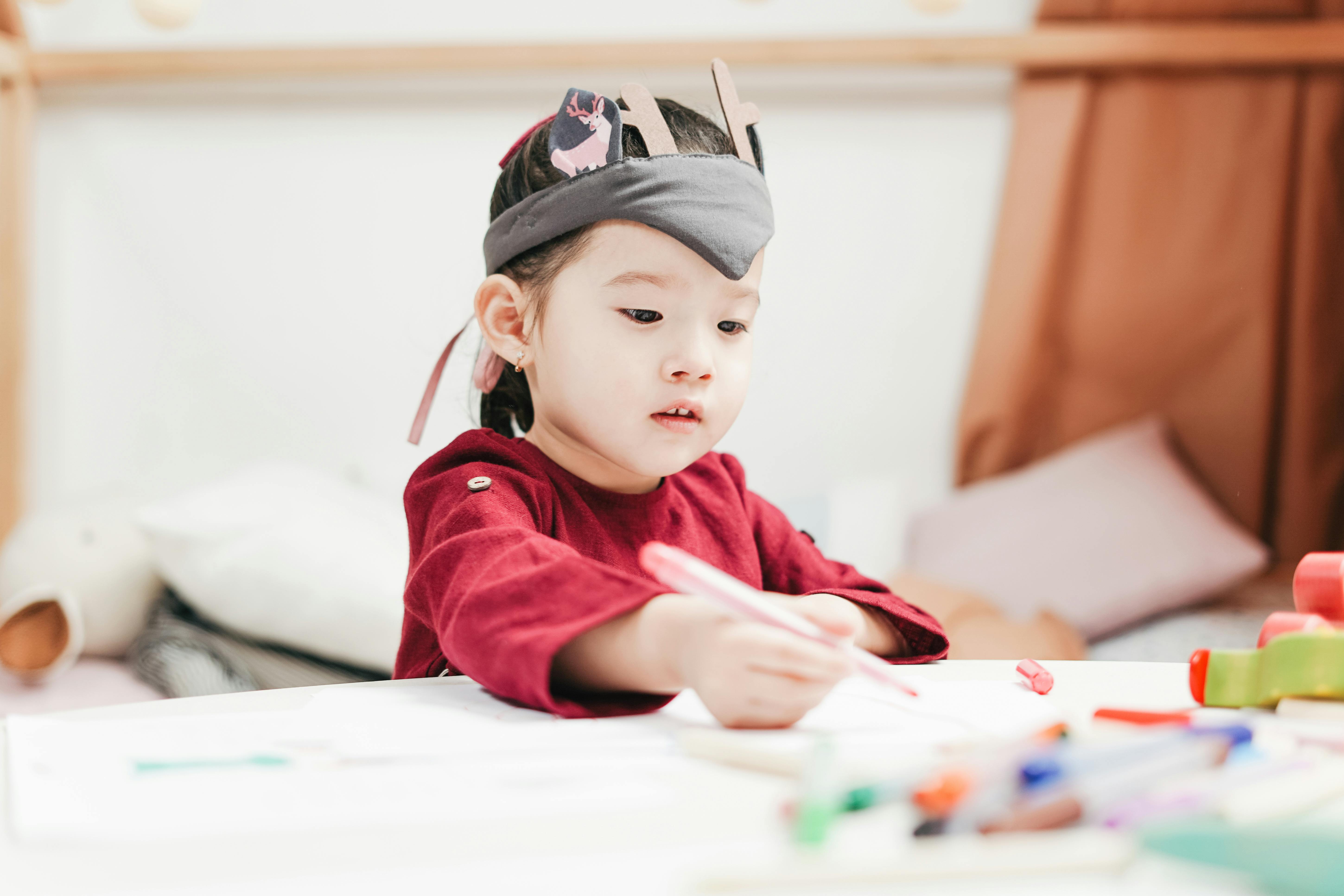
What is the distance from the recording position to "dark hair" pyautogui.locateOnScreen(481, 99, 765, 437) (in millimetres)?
605

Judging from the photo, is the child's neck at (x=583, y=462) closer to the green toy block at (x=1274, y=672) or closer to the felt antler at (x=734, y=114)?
the felt antler at (x=734, y=114)

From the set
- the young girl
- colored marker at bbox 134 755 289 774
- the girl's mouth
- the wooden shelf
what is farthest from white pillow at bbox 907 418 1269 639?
colored marker at bbox 134 755 289 774

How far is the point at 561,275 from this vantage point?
0.60 metres

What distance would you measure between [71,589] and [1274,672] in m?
1.25

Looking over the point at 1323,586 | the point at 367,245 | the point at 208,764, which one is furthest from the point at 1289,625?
the point at 367,245

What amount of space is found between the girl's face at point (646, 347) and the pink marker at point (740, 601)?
0.18 metres

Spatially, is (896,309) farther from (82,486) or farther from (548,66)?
(82,486)

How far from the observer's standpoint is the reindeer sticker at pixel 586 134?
0.58 m

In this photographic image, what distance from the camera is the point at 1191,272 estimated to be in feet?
5.55

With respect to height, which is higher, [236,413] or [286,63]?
[286,63]

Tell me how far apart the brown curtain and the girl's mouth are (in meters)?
1.21

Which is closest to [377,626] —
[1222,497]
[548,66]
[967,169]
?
[548,66]

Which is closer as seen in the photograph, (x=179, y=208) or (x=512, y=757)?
(x=512, y=757)

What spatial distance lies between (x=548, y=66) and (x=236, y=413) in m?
0.72
